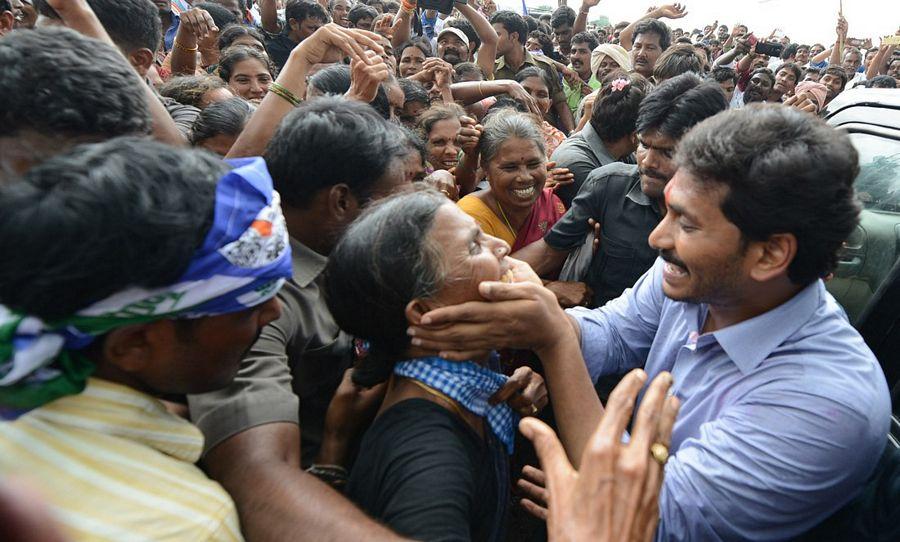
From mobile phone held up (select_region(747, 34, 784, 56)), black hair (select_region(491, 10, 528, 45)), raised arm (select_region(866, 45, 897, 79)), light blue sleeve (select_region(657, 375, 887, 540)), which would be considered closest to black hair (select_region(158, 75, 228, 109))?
light blue sleeve (select_region(657, 375, 887, 540))

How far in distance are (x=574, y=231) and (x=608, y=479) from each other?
2134mm

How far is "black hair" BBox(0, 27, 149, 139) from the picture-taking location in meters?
1.33

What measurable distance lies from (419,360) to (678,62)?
4.56 metres

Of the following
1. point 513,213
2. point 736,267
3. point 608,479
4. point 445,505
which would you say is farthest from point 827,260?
point 513,213

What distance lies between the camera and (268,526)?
3.72 feet

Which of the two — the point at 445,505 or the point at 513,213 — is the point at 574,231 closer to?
the point at 513,213

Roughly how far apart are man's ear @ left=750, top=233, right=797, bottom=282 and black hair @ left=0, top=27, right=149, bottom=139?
1694 mm

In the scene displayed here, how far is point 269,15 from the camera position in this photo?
258 inches

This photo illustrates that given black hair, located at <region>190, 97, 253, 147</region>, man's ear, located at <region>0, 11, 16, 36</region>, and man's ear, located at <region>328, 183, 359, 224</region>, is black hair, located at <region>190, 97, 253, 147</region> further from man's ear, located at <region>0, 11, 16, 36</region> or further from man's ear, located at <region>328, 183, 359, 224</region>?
man's ear, located at <region>0, 11, 16, 36</region>

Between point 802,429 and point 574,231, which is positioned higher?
point 802,429

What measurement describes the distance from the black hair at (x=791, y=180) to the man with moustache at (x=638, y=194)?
3.75 feet

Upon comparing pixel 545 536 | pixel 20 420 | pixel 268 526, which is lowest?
pixel 545 536

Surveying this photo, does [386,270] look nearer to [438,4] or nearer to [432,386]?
[432,386]

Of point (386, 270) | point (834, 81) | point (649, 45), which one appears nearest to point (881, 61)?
point (834, 81)
